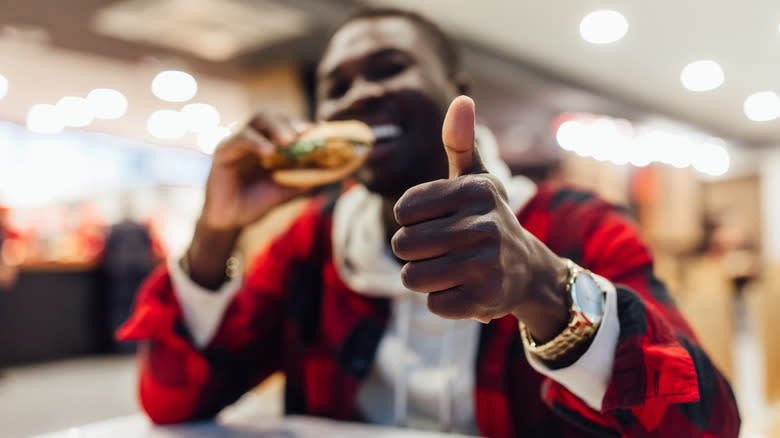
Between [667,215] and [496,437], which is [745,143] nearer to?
[496,437]

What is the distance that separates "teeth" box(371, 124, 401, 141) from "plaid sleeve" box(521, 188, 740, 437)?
0.57 feet

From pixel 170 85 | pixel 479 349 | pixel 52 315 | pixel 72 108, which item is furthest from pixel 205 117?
pixel 52 315

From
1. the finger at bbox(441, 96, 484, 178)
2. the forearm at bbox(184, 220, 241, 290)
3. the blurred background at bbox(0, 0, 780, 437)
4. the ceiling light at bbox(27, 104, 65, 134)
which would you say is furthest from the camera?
the ceiling light at bbox(27, 104, 65, 134)

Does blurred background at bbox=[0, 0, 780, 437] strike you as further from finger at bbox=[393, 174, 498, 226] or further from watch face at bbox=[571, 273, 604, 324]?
watch face at bbox=[571, 273, 604, 324]

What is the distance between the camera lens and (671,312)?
0.66 meters

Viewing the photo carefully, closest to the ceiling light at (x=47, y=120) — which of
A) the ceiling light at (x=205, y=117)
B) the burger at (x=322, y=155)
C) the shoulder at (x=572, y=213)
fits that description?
the ceiling light at (x=205, y=117)

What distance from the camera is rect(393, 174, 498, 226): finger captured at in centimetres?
40

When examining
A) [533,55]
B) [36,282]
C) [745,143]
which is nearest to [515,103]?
[533,55]

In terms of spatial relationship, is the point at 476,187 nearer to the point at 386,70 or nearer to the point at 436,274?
the point at 436,274

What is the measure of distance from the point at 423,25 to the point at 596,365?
1.41 ft

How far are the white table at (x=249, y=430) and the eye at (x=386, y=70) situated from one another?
46 centimetres

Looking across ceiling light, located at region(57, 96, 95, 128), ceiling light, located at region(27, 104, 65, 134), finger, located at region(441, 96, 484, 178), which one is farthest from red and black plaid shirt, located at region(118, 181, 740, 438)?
ceiling light, located at region(27, 104, 65, 134)

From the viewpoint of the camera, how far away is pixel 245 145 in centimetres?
76

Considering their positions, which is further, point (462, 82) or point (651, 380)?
point (462, 82)
